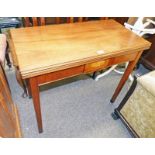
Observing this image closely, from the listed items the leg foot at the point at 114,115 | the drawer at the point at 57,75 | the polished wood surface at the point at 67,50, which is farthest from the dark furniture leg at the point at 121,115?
the drawer at the point at 57,75

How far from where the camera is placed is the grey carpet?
1.33 m

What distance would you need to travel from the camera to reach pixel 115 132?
4.49 ft

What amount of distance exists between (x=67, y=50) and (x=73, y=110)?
0.74 metres

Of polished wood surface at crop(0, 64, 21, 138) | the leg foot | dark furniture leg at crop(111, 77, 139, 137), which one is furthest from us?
the leg foot

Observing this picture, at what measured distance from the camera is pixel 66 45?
3.16 feet

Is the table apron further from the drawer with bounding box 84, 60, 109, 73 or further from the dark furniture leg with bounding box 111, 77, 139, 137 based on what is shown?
the dark furniture leg with bounding box 111, 77, 139, 137

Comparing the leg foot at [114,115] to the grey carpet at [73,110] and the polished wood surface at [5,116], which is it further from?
the polished wood surface at [5,116]

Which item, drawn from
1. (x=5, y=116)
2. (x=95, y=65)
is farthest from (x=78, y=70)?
(x=5, y=116)

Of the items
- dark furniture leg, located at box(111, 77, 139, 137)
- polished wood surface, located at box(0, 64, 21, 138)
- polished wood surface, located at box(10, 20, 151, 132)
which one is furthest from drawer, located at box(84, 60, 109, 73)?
polished wood surface, located at box(0, 64, 21, 138)

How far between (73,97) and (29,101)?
0.44 meters

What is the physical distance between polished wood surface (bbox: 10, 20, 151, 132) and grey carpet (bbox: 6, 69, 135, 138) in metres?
0.17
